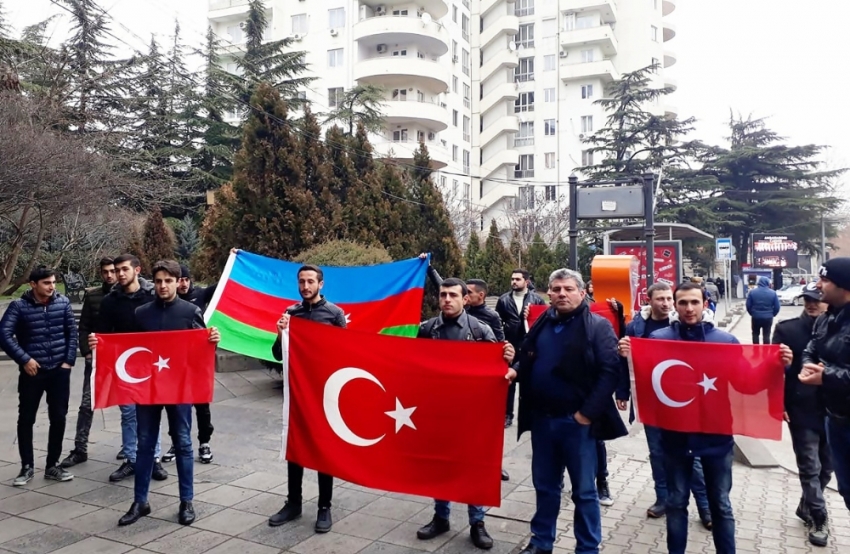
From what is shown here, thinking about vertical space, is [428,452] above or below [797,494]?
above

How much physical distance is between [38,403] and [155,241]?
62.5 feet

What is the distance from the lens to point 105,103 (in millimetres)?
24516

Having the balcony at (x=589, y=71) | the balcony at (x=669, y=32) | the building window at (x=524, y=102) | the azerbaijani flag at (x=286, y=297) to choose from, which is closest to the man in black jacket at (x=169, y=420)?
the azerbaijani flag at (x=286, y=297)

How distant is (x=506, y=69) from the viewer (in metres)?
58.8

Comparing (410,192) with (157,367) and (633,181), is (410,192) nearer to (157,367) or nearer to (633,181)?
(633,181)

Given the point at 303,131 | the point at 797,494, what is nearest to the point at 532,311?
the point at 797,494

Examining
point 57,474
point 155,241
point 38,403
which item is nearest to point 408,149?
point 155,241

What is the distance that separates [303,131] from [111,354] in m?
11.3

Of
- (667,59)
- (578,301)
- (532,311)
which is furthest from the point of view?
(667,59)

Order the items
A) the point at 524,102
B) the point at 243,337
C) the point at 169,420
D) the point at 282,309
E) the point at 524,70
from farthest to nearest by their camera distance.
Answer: the point at 524,70 < the point at 524,102 < the point at 282,309 < the point at 243,337 < the point at 169,420

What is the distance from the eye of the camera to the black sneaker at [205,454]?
6594mm

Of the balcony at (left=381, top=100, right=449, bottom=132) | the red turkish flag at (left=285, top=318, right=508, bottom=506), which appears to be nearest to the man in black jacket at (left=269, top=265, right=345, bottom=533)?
the red turkish flag at (left=285, top=318, right=508, bottom=506)

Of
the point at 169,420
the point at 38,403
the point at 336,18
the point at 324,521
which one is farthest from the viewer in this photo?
the point at 336,18

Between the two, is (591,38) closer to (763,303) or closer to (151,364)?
(763,303)
